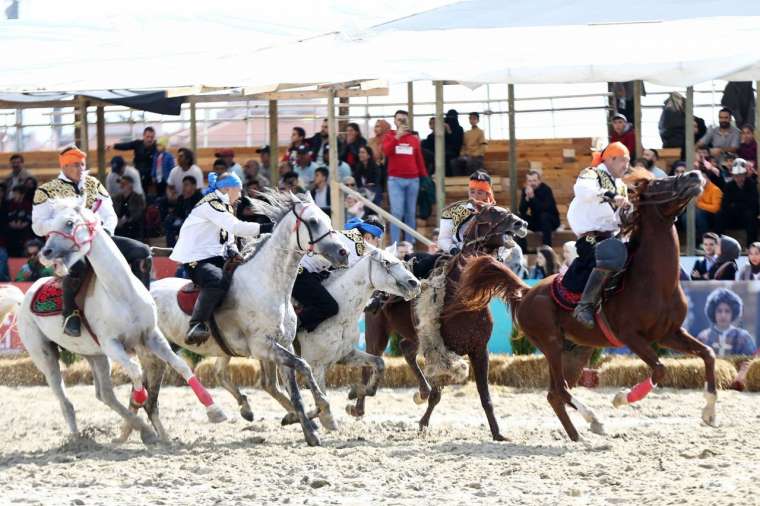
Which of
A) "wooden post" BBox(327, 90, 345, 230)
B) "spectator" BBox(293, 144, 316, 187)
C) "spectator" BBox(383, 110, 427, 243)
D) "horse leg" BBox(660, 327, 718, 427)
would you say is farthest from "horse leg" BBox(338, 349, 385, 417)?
"spectator" BBox(293, 144, 316, 187)

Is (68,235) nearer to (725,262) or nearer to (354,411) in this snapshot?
(354,411)

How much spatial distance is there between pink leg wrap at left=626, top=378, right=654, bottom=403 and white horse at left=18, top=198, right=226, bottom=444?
3272mm

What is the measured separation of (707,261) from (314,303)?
Answer: 19.6 ft

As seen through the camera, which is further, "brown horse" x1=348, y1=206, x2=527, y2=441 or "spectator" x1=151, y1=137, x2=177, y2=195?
"spectator" x1=151, y1=137, x2=177, y2=195

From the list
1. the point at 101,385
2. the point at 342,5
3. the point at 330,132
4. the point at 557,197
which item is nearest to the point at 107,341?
the point at 101,385

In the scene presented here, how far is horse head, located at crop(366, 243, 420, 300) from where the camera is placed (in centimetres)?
1244

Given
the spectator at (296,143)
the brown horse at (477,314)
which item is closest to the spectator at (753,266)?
the brown horse at (477,314)

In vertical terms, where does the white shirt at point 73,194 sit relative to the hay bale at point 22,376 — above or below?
above

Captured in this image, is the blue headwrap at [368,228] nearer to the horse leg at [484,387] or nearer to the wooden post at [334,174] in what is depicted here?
the horse leg at [484,387]

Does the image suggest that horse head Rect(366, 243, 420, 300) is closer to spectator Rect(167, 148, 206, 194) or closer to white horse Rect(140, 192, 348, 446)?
white horse Rect(140, 192, 348, 446)

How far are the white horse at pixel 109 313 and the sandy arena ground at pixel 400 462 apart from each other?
1.74 ft

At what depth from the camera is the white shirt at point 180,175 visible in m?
21.2

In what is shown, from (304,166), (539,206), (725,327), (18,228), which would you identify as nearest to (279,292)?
(725,327)

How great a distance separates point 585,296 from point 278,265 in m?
2.55
